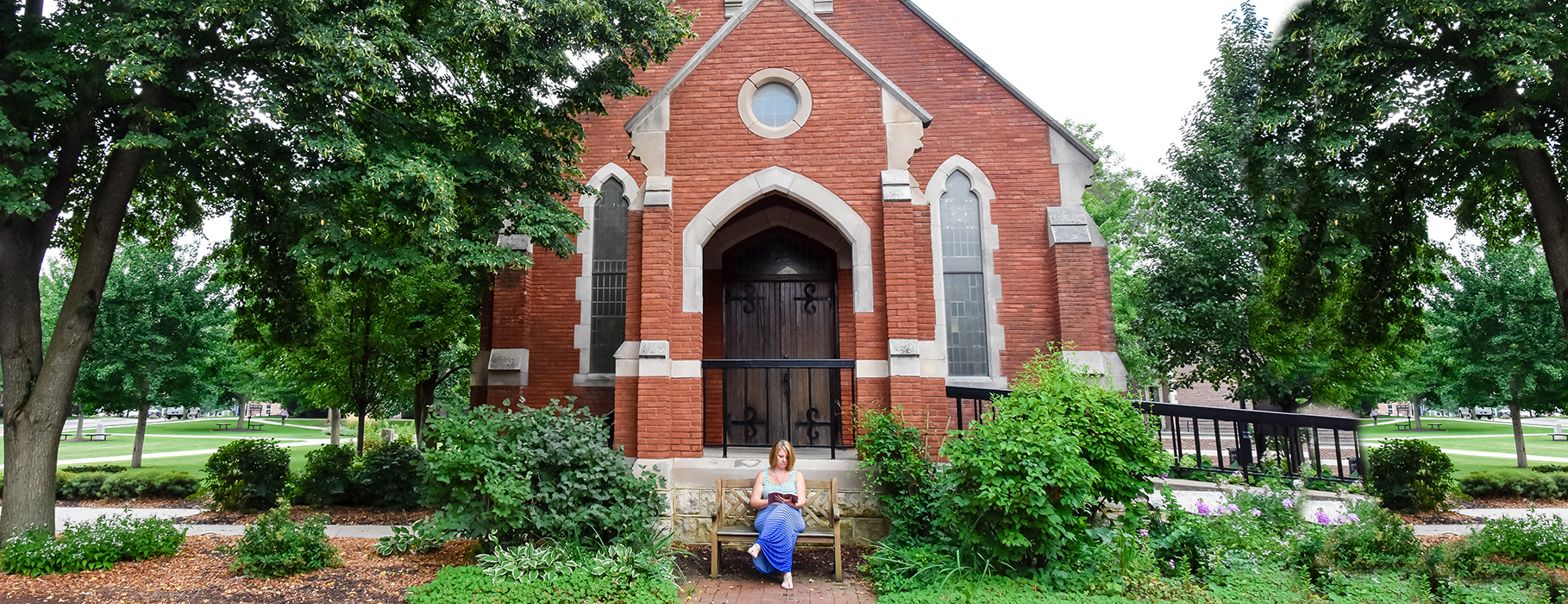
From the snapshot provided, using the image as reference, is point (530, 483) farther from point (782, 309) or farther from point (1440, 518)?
point (1440, 518)

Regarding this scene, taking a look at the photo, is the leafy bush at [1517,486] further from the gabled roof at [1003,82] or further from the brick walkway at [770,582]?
the brick walkway at [770,582]

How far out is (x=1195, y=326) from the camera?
15047 mm

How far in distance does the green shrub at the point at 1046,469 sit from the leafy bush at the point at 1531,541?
14.7 feet

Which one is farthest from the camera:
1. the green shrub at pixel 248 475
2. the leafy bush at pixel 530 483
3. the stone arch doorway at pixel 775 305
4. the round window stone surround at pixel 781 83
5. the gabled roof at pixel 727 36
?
the green shrub at pixel 248 475

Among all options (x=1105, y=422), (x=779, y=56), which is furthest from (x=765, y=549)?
(x=779, y=56)

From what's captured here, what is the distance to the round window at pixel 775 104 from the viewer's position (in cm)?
829

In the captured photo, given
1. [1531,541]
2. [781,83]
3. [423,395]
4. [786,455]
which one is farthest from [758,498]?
[423,395]

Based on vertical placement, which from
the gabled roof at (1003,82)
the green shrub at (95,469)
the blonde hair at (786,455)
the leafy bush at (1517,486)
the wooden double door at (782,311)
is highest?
the gabled roof at (1003,82)

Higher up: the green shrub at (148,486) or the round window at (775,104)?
the round window at (775,104)

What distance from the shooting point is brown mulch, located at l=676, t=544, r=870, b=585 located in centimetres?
669

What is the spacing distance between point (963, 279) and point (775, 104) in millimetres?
4393

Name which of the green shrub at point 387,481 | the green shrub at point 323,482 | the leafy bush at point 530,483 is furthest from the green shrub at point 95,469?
the leafy bush at point 530,483

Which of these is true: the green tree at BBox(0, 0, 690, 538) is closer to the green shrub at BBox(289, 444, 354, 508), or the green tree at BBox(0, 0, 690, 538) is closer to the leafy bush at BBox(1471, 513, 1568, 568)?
the green shrub at BBox(289, 444, 354, 508)

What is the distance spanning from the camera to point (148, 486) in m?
13.5
